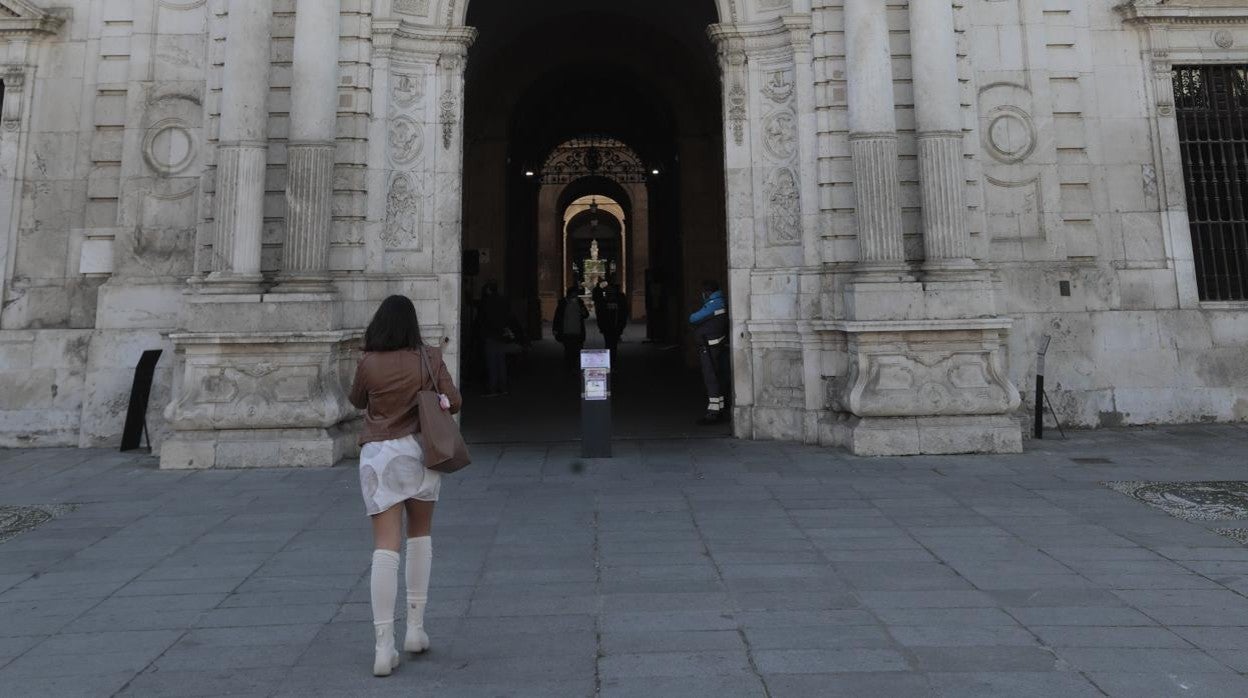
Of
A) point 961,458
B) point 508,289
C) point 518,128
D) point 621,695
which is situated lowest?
point 621,695

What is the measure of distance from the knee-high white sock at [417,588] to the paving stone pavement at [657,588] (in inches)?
4.5

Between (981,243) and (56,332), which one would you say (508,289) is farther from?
(981,243)

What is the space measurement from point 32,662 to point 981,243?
1050cm

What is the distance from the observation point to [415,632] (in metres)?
3.68

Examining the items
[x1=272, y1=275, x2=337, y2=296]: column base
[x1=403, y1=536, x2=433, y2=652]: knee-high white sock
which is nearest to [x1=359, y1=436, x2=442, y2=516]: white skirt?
[x1=403, y1=536, x2=433, y2=652]: knee-high white sock

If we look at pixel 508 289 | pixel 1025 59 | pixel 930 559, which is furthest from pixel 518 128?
pixel 930 559

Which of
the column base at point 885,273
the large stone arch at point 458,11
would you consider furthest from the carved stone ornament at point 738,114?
the column base at point 885,273

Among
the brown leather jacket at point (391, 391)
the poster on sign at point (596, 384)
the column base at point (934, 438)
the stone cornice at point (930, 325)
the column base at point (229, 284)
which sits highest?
the column base at point (229, 284)

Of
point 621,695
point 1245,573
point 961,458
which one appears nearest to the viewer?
point 621,695

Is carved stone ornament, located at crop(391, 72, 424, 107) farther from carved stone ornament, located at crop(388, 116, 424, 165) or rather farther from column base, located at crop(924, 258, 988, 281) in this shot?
column base, located at crop(924, 258, 988, 281)

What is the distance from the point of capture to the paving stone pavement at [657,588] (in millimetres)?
3469

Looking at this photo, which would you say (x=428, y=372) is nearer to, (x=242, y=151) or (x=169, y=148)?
(x=242, y=151)

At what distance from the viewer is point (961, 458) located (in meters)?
8.57

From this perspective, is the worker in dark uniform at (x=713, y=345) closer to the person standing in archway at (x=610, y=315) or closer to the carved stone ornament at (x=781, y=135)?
the carved stone ornament at (x=781, y=135)
